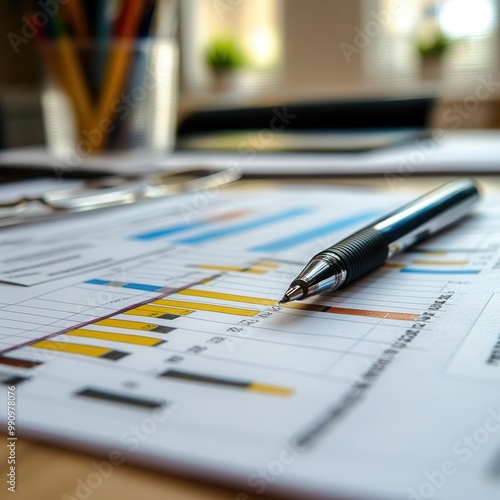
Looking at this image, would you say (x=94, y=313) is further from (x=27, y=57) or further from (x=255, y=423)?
(x=27, y=57)

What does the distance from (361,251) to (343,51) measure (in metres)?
2.18

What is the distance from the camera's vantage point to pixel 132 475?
0.54ft

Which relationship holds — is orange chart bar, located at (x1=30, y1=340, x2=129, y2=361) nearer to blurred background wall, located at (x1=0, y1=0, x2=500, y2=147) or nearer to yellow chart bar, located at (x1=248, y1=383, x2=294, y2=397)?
yellow chart bar, located at (x1=248, y1=383, x2=294, y2=397)

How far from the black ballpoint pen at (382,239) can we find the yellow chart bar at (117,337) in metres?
0.06

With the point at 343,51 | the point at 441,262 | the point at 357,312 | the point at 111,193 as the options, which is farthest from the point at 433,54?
the point at 357,312

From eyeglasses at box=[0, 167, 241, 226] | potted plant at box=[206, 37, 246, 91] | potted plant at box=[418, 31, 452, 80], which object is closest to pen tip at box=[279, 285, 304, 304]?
eyeglasses at box=[0, 167, 241, 226]

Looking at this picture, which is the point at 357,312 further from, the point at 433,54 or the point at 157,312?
the point at 433,54

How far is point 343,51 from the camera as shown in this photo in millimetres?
2365

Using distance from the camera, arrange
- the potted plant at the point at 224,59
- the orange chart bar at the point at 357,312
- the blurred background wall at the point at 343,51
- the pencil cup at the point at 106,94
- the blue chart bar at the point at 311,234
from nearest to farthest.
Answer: the orange chart bar at the point at 357,312, the blue chart bar at the point at 311,234, the pencil cup at the point at 106,94, the blurred background wall at the point at 343,51, the potted plant at the point at 224,59

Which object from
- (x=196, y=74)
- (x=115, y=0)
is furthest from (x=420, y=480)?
(x=196, y=74)

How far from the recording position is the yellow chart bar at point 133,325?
0.26 meters

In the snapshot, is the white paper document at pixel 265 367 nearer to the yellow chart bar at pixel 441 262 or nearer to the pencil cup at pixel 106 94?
the yellow chart bar at pixel 441 262

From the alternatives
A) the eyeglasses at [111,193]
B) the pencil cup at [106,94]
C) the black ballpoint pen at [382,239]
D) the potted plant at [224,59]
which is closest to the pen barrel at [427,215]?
the black ballpoint pen at [382,239]

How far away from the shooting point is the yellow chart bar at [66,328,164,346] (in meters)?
0.25
